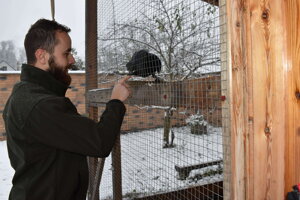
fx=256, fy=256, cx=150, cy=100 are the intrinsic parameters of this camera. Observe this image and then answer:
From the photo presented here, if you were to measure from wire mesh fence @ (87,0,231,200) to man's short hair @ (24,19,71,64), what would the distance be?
523mm

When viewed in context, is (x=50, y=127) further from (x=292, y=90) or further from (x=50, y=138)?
(x=292, y=90)

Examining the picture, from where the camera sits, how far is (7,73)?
20.7 ft

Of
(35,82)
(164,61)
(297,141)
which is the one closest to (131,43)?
(164,61)

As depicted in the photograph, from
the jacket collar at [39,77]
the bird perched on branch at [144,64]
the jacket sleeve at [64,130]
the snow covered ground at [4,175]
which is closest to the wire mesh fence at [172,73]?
the bird perched on branch at [144,64]

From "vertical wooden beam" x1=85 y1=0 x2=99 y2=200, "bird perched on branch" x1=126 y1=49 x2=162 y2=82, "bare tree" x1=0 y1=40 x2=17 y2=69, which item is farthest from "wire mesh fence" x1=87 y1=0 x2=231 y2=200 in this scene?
"bare tree" x1=0 y1=40 x2=17 y2=69

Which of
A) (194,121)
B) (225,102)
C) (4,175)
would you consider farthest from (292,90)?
(4,175)

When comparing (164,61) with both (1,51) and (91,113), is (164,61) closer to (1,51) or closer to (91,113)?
(91,113)

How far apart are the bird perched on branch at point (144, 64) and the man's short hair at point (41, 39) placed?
51 cm

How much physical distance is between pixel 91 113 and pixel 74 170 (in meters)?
1.82

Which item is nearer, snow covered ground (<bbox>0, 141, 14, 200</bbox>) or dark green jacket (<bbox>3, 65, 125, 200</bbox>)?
dark green jacket (<bbox>3, 65, 125, 200</bbox>)

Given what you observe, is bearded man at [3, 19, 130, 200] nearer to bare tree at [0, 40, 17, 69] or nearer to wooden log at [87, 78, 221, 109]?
wooden log at [87, 78, 221, 109]

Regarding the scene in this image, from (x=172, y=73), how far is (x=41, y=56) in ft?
4.36

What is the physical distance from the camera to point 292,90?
82 cm

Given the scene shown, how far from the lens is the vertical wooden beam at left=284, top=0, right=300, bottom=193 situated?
2.66 ft
